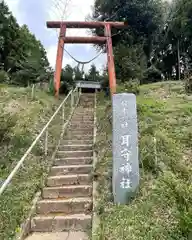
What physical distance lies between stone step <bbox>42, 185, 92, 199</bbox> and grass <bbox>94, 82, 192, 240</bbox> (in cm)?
27

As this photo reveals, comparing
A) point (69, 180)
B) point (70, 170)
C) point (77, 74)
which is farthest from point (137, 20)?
point (69, 180)

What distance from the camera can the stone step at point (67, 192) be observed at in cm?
553

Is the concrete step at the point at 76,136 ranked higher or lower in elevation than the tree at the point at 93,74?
lower

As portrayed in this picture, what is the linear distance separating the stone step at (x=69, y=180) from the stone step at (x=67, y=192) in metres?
0.27

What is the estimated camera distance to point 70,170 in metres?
6.38

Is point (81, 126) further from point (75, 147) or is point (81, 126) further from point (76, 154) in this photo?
point (76, 154)

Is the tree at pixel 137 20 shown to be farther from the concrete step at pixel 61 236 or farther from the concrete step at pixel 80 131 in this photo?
the concrete step at pixel 61 236

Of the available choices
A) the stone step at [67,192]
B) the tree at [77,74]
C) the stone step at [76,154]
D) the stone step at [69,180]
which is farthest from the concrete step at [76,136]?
the tree at [77,74]

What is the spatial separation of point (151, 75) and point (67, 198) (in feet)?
54.0

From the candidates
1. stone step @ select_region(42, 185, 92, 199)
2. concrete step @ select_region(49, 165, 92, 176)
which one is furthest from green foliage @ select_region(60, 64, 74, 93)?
stone step @ select_region(42, 185, 92, 199)

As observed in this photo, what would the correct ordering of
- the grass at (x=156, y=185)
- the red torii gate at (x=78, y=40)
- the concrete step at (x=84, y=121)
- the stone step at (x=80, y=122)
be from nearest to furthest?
the grass at (x=156, y=185) → the concrete step at (x=84, y=121) → the stone step at (x=80, y=122) → the red torii gate at (x=78, y=40)

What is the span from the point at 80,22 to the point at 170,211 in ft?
42.3

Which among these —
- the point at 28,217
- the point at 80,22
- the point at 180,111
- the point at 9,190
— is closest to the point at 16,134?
the point at 9,190

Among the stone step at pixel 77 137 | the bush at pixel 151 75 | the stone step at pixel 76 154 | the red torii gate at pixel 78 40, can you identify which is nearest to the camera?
the stone step at pixel 76 154
